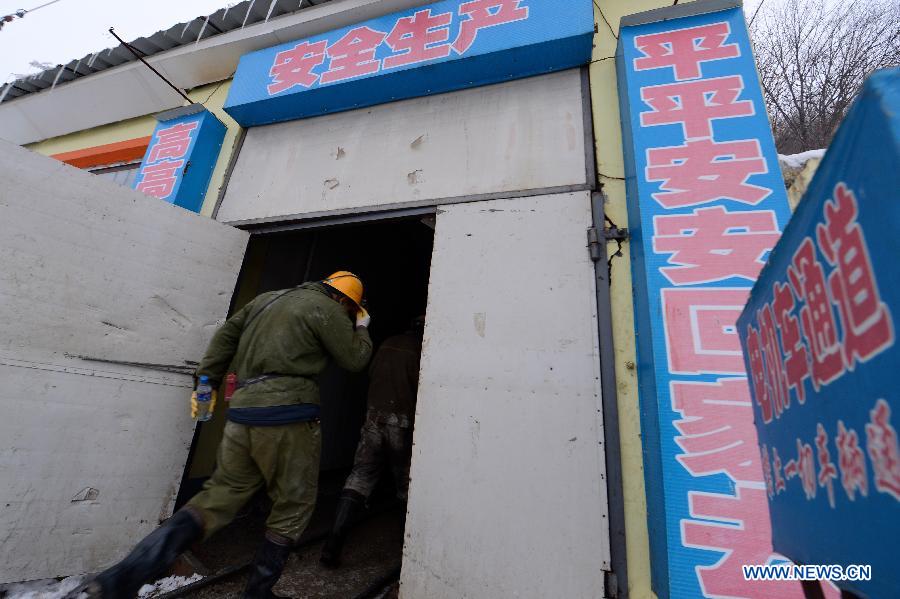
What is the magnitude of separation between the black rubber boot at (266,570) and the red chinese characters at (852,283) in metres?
2.48

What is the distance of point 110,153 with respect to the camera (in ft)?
16.0

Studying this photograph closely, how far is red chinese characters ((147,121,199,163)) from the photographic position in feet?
12.3

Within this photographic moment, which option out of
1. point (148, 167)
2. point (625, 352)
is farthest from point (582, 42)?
point (148, 167)

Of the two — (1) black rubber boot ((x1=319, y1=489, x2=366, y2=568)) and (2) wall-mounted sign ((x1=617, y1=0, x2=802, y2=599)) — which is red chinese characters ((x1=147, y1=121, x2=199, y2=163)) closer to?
(1) black rubber boot ((x1=319, y1=489, x2=366, y2=568))

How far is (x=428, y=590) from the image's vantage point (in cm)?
201

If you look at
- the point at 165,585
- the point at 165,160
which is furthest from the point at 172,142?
the point at 165,585

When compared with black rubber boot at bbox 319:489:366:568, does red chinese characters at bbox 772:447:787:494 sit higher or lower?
higher

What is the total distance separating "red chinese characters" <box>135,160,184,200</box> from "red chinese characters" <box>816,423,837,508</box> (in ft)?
14.6

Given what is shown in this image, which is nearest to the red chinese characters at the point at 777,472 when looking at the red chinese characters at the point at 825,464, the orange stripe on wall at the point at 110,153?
Answer: the red chinese characters at the point at 825,464

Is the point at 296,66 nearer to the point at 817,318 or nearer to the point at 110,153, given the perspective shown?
the point at 110,153

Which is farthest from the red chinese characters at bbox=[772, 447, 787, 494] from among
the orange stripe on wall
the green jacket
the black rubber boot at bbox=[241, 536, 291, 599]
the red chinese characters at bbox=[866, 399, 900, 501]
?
the orange stripe on wall

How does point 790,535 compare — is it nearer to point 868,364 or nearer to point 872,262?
point 868,364

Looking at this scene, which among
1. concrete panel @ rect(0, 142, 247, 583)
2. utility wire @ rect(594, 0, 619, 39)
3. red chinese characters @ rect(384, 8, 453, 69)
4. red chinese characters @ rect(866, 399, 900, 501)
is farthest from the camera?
red chinese characters @ rect(384, 8, 453, 69)

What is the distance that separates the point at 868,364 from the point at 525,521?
5.76ft
